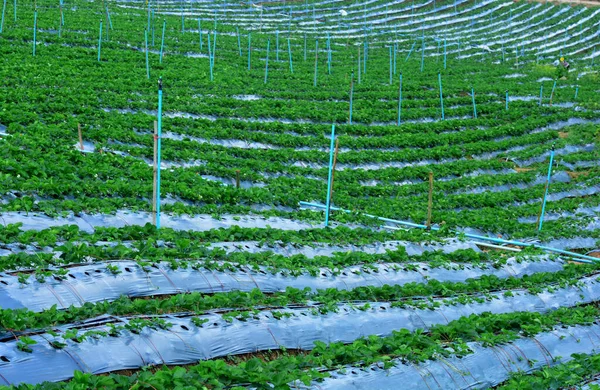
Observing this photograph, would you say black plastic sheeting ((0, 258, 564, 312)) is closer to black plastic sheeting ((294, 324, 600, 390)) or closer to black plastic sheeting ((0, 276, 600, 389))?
black plastic sheeting ((0, 276, 600, 389))

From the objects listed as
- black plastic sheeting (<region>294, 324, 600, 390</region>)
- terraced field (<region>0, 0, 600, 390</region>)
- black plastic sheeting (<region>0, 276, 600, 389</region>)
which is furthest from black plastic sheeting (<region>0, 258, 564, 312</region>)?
black plastic sheeting (<region>294, 324, 600, 390</region>)

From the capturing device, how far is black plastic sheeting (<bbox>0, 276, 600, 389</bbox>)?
772 cm

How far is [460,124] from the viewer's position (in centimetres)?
2795

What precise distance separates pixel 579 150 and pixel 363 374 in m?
20.8

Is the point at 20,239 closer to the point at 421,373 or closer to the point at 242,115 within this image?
the point at 421,373

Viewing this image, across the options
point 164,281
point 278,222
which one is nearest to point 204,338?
point 164,281

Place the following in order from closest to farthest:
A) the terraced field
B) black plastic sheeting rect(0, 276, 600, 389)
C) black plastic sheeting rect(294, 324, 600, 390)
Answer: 1. black plastic sheeting rect(0, 276, 600, 389)
2. black plastic sheeting rect(294, 324, 600, 390)
3. the terraced field

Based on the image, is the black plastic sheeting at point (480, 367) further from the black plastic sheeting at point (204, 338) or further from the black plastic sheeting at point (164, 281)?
the black plastic sheeting at point (164, 281)

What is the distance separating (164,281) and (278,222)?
4923 millimetres

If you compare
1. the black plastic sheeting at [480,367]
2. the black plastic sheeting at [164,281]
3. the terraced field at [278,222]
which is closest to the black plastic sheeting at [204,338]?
the terraced field at [278,222]

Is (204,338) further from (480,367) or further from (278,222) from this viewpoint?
(278,222)

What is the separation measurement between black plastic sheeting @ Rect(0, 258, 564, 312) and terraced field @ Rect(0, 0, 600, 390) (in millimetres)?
28

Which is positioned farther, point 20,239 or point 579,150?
point 579,150

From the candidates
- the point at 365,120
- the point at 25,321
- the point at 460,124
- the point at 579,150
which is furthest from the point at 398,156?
the point at 25,321
